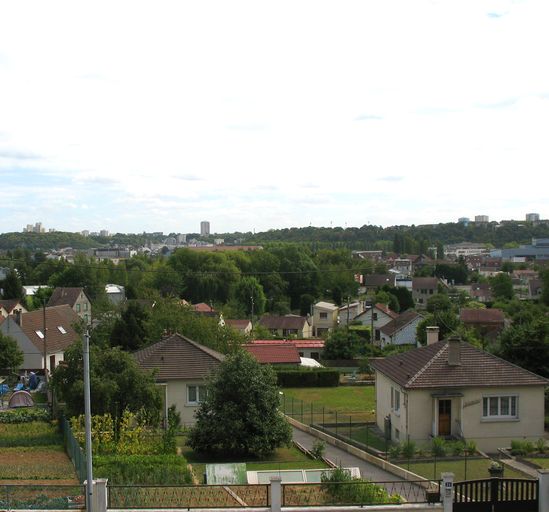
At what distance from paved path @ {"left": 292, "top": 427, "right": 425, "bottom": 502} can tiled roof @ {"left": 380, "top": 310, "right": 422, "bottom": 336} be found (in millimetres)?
37817

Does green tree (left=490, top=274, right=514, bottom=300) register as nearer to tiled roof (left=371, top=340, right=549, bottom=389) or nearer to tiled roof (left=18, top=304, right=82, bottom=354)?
tiled roof (left=18, top=304, right=82, bottom=354)

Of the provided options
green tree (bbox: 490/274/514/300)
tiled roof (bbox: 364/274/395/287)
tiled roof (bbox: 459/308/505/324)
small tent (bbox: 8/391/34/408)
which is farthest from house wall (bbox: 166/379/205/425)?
tiled roof (bbox: 364/274/395/287)

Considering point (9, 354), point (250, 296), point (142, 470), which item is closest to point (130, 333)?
point (9, 354)

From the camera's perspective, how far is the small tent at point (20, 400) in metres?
36.6

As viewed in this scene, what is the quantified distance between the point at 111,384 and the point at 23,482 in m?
5.75

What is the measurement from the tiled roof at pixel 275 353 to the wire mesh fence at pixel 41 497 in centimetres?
3342

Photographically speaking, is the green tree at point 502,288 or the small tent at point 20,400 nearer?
the small tent at point 20,400

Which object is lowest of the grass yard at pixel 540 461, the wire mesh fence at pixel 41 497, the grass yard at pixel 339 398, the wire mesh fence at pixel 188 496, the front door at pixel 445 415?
the grass yard at pixel 339 398

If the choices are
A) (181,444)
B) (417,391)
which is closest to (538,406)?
(417,391)

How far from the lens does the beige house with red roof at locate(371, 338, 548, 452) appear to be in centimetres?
2817

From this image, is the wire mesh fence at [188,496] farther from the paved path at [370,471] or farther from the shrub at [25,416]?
the shrub at [25,416]

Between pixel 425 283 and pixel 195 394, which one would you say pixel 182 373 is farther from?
pixel 425 283

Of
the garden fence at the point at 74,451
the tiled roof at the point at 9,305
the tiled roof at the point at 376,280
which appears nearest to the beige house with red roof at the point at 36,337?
the tiled roof at the point at 9,305

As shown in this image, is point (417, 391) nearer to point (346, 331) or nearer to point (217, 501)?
point (217, 501)
